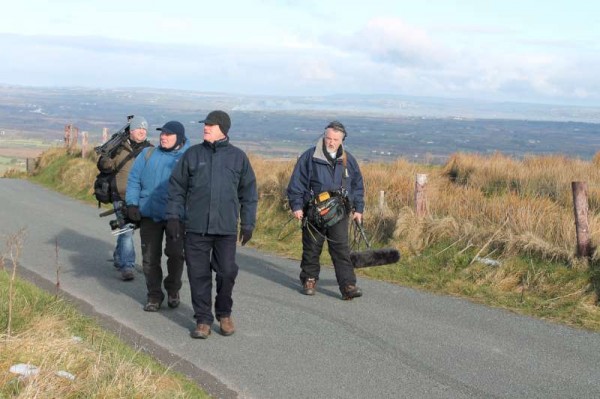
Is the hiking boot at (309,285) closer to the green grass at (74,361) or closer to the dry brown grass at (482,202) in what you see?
the dry brown grass at (482,202)

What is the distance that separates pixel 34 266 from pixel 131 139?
227cm

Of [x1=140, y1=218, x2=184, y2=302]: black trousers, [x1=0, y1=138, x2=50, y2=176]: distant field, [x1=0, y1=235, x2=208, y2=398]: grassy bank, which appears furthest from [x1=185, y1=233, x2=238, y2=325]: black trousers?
[x1=0, y1=138, x2=50, y2=176]: distant field

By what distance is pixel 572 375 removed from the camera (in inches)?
232

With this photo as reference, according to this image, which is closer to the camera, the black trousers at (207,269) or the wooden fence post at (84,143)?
the black trousers at (207,269)

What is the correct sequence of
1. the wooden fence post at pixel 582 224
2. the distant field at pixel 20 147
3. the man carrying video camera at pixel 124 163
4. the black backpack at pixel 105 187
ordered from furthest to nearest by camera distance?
the distant field at pixel 20 147, the black backpack at pixel 105 187, the man carrying video camera at pixel 124 163, the wooden fence post at pixel 582 224

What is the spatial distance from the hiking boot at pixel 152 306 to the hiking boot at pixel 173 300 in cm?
12

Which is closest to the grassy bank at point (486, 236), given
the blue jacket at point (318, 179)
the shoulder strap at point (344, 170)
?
the blue jacket at point (318, 179)

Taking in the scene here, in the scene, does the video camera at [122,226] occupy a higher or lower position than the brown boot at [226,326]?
higher

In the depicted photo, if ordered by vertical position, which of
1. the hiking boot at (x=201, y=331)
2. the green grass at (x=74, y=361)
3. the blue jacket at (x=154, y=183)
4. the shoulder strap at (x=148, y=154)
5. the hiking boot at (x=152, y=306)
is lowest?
the hiking boot at (x=152, y=306)

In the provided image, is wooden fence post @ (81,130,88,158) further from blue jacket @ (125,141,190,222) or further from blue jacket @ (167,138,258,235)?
blue jacket @ (167,138,258,235)

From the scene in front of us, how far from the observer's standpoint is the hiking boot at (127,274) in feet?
29.6

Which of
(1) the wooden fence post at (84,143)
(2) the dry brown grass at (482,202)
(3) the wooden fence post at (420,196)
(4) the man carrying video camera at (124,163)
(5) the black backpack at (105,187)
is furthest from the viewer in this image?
(1) the wooden fence post at (84,143)

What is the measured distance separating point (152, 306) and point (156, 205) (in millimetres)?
995

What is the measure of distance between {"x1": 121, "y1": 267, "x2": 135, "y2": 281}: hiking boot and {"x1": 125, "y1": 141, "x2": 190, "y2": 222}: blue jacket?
63.8 inches
